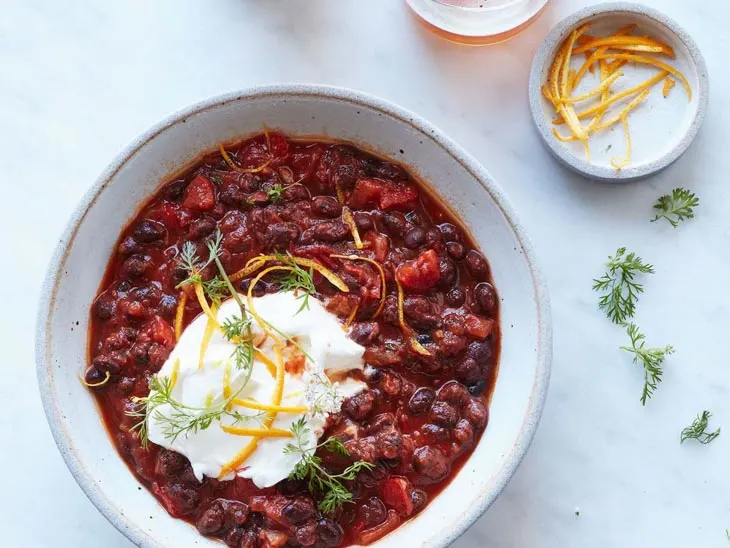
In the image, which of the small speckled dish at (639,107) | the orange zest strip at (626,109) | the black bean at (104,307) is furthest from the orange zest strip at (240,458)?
the orange zest strip at (626,109)

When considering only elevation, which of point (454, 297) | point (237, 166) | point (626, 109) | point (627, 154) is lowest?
point (454, 297)

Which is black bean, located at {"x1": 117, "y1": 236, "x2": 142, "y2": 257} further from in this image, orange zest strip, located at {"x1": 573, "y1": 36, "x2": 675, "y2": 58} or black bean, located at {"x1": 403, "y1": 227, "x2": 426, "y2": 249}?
orange zest strip, located at {"x1": 573, "y1": 36, "x2": 675, "y2": 58}

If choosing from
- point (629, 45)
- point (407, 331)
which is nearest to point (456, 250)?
point (407, 331)

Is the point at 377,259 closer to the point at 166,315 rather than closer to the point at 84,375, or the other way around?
the point at 166,315

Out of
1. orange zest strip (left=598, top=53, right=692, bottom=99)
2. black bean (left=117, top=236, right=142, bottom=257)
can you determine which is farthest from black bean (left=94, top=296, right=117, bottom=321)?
orange zest strip (left=598, top=53, right=692, bottom=99)

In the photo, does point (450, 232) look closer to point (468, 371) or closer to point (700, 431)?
point (468, 371)

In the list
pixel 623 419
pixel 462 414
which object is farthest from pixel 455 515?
pixel 623 419
